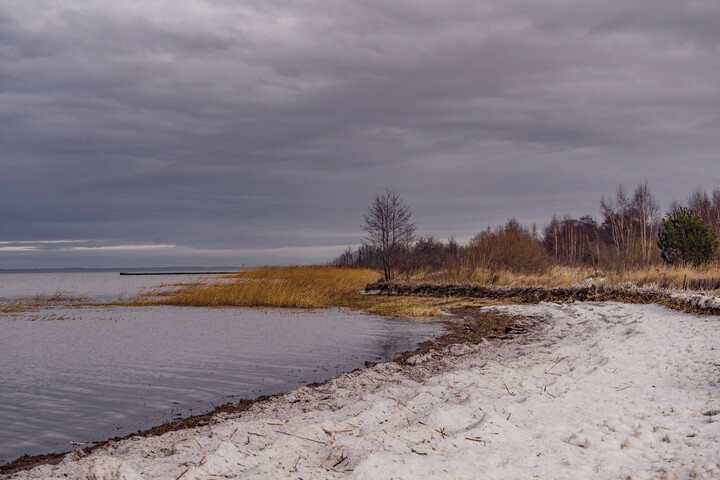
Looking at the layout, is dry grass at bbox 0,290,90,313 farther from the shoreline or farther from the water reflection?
the shoreline

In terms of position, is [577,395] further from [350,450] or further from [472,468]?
[350,450]

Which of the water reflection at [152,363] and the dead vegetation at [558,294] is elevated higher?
the dead vegetation at [558,294]

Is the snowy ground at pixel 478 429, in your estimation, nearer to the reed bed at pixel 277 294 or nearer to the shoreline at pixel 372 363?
the shoreline at pixel 372 363

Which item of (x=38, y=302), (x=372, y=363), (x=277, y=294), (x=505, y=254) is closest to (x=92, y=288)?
(x=38, y=302)

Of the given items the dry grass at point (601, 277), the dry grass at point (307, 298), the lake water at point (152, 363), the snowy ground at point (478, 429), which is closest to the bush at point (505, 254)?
the dry grass at point (601, 277)

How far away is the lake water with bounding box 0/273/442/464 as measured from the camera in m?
6.65

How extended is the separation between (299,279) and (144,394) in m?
21.3

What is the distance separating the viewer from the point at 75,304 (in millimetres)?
25953

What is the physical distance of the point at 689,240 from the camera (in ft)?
75.9

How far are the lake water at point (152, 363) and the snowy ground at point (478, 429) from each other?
1.40 m

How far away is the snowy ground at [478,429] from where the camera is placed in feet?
12.5

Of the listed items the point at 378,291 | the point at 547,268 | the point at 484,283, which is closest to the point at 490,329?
the point at 484,283

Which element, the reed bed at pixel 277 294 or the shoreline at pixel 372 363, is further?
the reed bed at pixel 277 294

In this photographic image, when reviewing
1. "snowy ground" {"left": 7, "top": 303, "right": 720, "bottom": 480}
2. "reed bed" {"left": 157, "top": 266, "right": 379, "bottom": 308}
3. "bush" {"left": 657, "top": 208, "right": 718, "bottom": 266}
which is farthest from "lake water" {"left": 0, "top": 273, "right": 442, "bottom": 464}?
"bush" {"left": 657, "top": 208, "right": 718, "bottom": 266}
